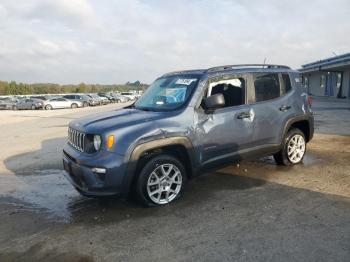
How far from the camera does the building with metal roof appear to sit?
103ft

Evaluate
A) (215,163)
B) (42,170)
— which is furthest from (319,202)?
(42,170)

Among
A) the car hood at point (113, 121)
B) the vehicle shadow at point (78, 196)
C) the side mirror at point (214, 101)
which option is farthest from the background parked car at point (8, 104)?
the side mirror at point (214, 101)

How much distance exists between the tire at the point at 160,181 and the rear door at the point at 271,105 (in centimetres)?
160

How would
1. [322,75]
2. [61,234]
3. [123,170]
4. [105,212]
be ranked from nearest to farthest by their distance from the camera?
[61,234], [123,170], [105,212], [322,75]

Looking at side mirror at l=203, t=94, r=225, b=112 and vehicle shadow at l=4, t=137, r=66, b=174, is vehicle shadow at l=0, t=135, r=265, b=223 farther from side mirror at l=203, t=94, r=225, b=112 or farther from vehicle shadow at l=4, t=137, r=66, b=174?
side mirror at l=203, t=94, r=225, b=112

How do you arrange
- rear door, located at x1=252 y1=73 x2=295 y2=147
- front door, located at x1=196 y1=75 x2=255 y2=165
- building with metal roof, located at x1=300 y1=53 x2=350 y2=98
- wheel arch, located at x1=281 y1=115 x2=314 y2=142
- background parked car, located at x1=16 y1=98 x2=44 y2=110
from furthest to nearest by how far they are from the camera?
background parked car, located at x1=16 y1=98 x2=44 y2=110, building with metal roof, located at x1=300 y1=53 x2=350 y2=98, wheel arch, located at x1=281 y1=115 x2=314 y2=142, rear door, located at x1=252 y1=73 x2=295 y2=147, front door, located at x1=196 y1=75 x2=255 y2=165

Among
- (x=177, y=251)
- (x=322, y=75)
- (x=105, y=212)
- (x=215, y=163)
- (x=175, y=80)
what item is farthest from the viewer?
(x=322, y=75)

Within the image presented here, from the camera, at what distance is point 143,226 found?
14.9ft

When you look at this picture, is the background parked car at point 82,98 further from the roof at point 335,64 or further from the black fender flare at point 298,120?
the black fender flare at point 298,120

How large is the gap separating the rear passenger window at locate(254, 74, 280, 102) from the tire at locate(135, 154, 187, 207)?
1952 millimetres

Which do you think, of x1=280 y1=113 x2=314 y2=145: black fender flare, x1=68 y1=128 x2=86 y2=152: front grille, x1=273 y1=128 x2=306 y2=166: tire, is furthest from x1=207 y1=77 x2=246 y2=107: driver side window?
x1=68 y1=128 x2=86 y2=152: front grille

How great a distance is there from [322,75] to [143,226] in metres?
44.3

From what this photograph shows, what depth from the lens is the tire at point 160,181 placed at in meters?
4.99

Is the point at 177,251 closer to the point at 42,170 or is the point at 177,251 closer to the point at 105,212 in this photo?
the point at 105,212
